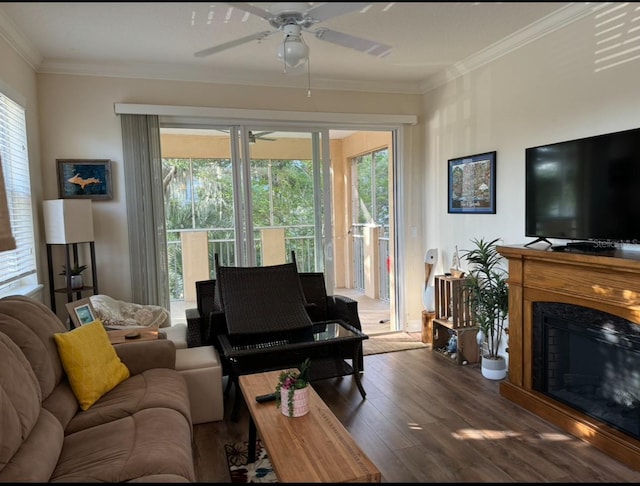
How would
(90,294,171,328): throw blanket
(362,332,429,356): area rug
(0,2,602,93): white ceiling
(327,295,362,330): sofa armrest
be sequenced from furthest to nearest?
(362,332,429,356): area rug
(327,295,362,330): sofa armrest
(90,294,171,328): throw blanket
(0,2,602,93): white ceiling

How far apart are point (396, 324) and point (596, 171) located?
291 cm

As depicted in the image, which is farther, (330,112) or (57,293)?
(330,112)

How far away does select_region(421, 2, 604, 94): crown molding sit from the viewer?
304 cm

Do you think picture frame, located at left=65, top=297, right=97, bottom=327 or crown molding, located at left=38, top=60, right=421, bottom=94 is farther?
crown molding, located at left=38, top=60, right=421, bottom=94

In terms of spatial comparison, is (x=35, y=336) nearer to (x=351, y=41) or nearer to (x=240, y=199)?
(x=351, y=41)

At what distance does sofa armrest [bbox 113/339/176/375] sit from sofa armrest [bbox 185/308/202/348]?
632 mm

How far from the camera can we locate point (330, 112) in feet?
15.2

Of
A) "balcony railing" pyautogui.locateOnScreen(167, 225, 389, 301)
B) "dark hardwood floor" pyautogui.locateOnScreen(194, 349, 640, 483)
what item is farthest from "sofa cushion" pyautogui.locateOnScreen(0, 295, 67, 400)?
"balcony railing" pyautogui.locateOnScreen(167, 225, 389, 301)

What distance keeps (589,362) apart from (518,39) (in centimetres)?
247

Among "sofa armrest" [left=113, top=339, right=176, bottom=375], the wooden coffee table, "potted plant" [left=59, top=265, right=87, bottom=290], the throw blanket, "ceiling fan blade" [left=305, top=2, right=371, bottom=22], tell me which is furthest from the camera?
"potted plant" [left=59, top=265, right=87, bottom=290]

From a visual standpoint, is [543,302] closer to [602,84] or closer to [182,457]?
[602,84]

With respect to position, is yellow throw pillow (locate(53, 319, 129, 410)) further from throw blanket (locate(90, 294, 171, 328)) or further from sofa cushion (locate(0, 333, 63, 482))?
throw blanket (locate(90, 294, 171, 328))

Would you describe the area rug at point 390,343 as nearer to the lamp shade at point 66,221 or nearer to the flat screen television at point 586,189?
the flat screen television at point 586,189

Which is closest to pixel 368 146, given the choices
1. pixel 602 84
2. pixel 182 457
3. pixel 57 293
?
pixel 602 84
